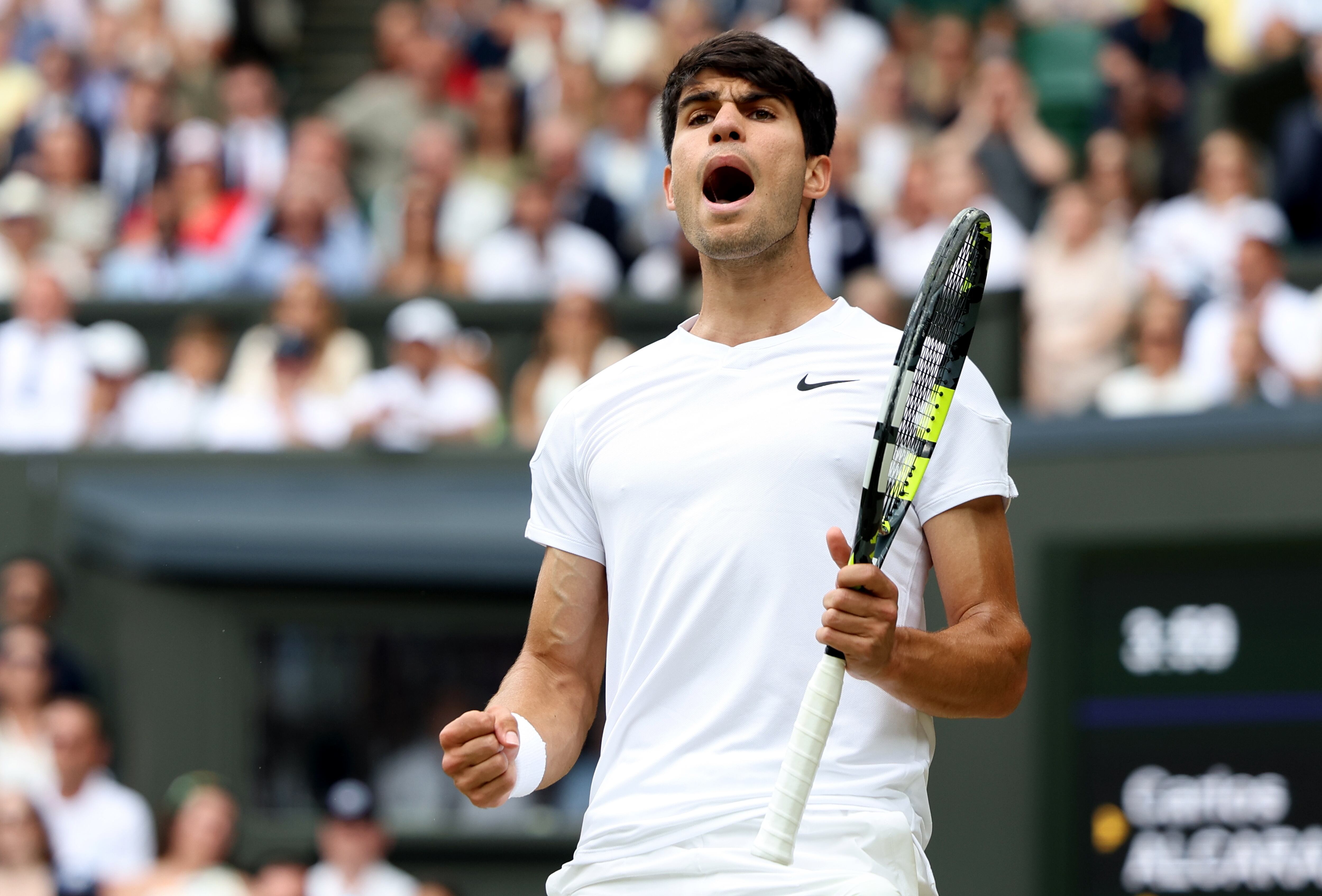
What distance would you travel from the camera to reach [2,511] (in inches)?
356

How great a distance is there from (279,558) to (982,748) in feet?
10.6

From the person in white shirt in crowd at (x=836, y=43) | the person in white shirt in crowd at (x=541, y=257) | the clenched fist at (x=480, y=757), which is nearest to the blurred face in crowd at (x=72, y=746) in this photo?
the person in white shirt in crowd at (x=541, y=257)

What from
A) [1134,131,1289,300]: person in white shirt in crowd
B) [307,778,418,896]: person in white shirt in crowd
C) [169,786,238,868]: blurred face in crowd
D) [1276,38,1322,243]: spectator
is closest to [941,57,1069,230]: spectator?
[1134,131,1289,300]: person in white shirt in crowd

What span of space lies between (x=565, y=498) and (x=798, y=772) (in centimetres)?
76

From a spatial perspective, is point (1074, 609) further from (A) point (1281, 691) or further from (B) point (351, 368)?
(B) point (351, 368)

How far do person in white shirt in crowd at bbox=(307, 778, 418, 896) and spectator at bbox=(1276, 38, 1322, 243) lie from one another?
190 inches

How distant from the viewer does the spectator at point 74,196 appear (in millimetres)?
10516

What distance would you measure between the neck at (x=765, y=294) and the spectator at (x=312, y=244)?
6.59 m

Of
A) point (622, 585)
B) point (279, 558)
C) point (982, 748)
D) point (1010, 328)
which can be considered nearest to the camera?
point (622, 585)

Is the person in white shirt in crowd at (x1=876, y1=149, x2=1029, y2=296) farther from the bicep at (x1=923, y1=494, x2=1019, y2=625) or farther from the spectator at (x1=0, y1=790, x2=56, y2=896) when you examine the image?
the bicep at (x1=923, y1=494, x2=1019, y2=625)

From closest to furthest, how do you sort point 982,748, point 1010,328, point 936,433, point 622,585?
point 936,433
point 622,585
point 982,748
point 1010,328

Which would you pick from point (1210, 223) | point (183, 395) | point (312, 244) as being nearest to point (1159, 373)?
point (1210, 223)

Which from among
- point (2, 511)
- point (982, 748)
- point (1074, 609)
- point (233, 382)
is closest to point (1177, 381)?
point (1074, 609)

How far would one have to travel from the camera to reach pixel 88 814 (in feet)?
27.8
